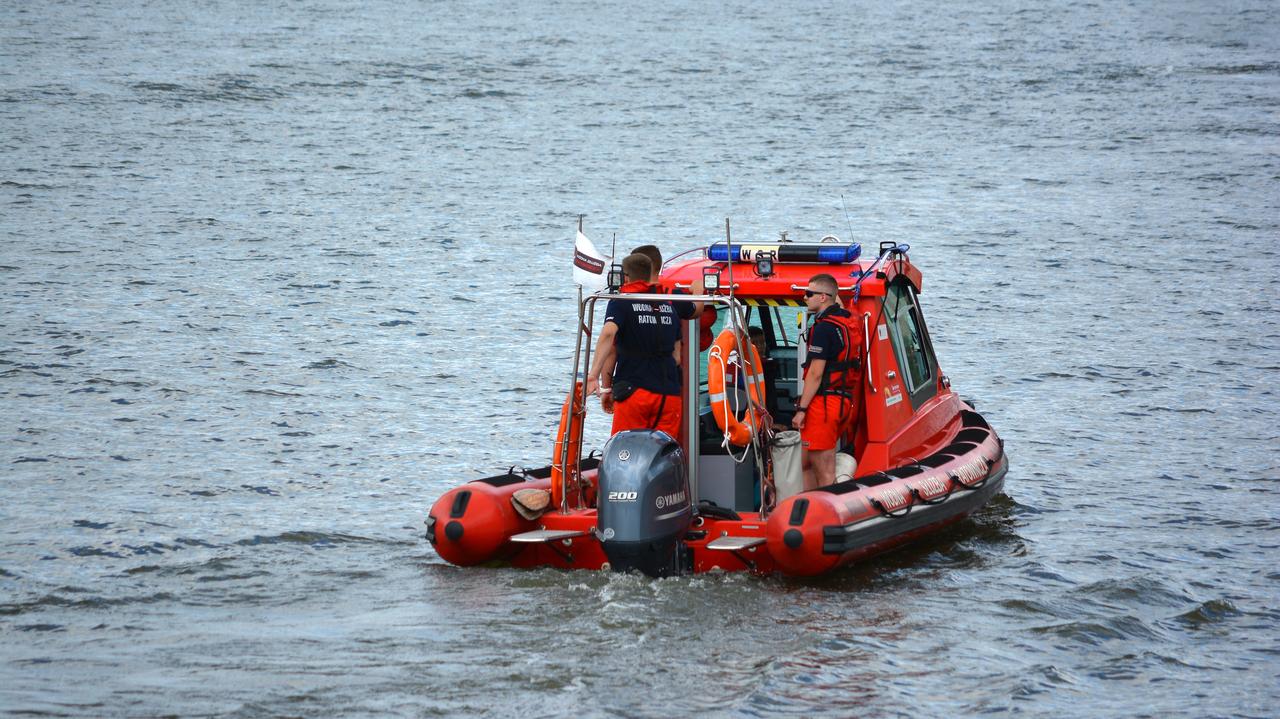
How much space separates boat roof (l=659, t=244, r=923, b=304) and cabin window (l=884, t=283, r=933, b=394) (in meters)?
0.30

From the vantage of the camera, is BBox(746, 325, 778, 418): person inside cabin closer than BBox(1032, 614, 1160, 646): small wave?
No

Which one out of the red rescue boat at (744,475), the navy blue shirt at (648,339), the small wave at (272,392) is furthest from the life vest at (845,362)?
the small wave at (272,392)

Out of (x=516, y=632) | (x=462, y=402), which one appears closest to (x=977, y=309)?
(x=462, y=402)

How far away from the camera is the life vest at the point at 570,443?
880 centimetres

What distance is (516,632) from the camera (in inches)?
305

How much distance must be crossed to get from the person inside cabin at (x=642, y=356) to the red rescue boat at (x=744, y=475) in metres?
0.11

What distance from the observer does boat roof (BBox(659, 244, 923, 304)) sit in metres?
9.27

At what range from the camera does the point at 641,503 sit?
8.19 m

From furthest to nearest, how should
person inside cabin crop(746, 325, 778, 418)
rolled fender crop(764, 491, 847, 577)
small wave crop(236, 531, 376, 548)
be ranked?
small wave crop(236, 531, 376, 548)
person inside cabin crop(746, 325, 778, 418)
rolled fender crop(764, 491, 847, 577)

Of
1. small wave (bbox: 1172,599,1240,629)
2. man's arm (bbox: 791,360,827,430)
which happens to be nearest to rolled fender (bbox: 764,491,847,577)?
man's arm (bbox: 791,360,827,430)

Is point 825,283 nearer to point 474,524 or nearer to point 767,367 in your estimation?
point 767,367

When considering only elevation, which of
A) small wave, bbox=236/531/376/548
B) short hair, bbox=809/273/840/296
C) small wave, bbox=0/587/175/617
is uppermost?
short hair, bbox=809/273/840/296

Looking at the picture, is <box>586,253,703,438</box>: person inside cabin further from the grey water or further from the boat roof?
the grey water

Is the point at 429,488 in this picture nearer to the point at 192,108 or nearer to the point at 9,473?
the point at 9,473
